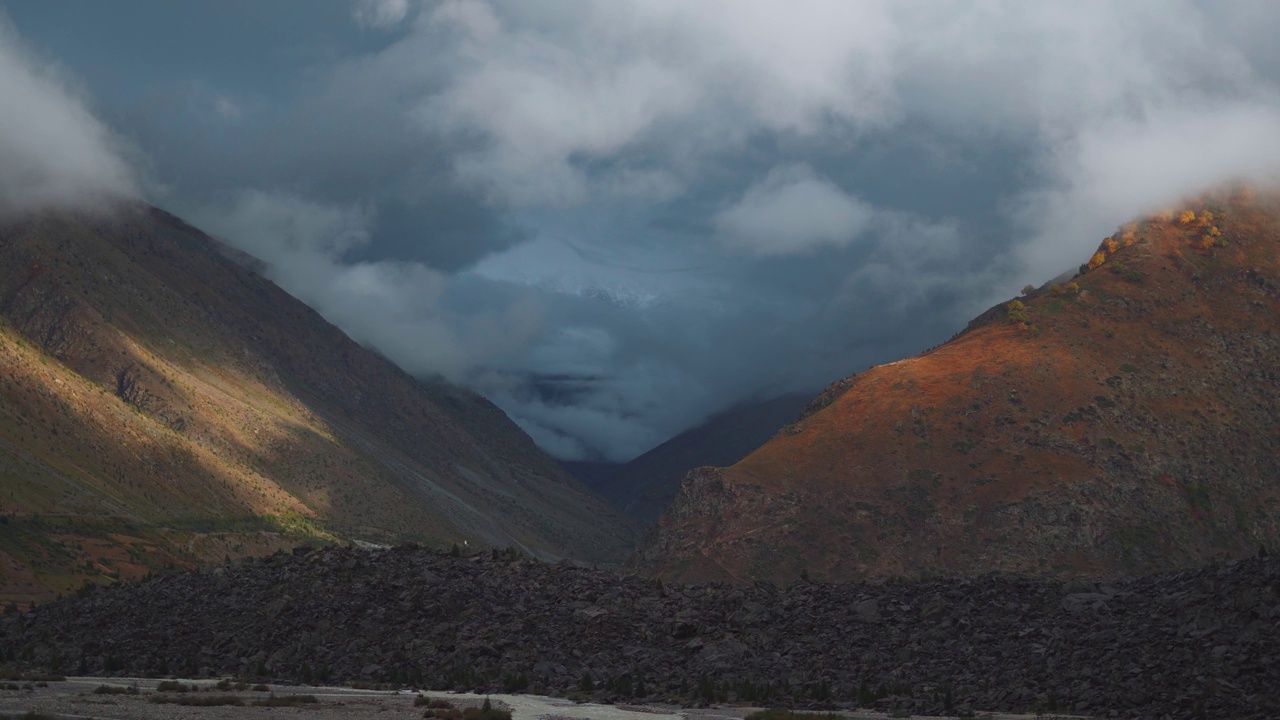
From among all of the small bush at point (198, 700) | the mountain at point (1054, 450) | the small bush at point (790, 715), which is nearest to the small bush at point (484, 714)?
the small bush at point (790, 715)

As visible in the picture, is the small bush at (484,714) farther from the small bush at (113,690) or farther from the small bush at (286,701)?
the small bush at (113,690)

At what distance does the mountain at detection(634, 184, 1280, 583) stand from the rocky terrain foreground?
56.4 m

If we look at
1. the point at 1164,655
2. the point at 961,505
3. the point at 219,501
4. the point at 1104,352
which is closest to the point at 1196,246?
the point at 1104,352

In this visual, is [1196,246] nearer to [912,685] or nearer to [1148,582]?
[1148,582]

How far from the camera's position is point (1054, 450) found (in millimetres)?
129500

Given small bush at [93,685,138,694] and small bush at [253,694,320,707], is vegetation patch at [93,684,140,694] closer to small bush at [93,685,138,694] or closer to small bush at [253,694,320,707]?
small bush at [93,685,138,694]

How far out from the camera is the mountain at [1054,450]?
12056 cm

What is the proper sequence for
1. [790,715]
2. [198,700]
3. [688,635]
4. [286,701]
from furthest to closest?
[688,635] < [286,701] < [198,700] < [790,715]

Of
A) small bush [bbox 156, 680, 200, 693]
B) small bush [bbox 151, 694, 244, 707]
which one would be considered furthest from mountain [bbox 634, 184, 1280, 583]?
small bush [bbox 151, 694, 244, 707]

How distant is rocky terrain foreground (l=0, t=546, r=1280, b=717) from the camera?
43812 mm

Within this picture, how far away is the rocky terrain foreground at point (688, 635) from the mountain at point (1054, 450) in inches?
2221

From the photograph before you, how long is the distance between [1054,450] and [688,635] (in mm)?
84447

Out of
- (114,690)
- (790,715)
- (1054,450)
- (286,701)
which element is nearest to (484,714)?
(286,701)

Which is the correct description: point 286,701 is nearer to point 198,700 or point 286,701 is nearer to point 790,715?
point 198,700
